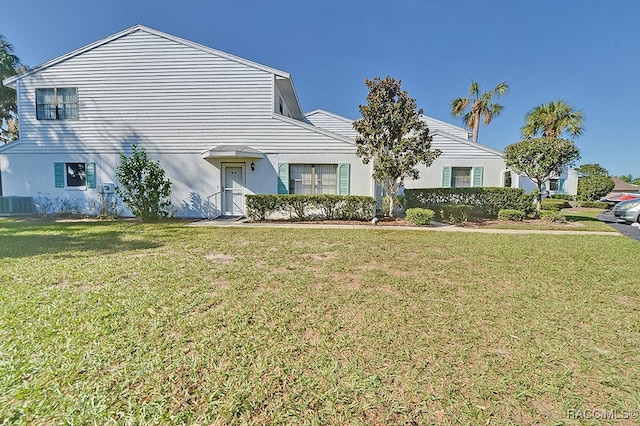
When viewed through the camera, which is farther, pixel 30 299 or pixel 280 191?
pixel 280 191

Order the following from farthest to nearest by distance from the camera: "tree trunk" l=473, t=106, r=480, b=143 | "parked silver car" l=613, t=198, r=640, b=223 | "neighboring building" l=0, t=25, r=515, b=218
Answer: "tree trunk" l=473, t=106, r=480, b=143
"neighboring building" l=0, t=25, r=515, b=218
"parked silver car" l=613, t=198, r=640, b=223

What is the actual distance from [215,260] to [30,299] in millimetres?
2548

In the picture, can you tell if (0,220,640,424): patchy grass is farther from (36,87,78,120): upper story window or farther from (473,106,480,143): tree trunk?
(473,106,480,143): tree trunk

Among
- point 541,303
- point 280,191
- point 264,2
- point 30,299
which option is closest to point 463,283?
point 541,303

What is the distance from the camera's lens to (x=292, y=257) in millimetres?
Answer: 5699

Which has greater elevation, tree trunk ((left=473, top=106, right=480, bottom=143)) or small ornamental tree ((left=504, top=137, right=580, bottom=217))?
tree trunk ((left=473, top=106, right=480, bottom=143))

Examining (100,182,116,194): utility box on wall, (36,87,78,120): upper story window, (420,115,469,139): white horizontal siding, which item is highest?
(420,115,469,139): white horizontal siding

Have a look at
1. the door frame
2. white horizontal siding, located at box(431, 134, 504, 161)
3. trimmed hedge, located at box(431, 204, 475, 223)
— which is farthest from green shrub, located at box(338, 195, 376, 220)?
white horizontal siding, located at box(431, 134, 504, 161)

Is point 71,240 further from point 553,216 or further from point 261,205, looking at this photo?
point 553,216

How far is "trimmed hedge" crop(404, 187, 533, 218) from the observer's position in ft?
39.5

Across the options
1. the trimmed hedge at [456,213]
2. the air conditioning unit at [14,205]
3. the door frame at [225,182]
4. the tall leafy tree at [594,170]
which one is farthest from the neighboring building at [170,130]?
the tall leafy tree at [594,170]

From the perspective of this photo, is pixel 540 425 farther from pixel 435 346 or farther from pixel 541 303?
pixel 541 303

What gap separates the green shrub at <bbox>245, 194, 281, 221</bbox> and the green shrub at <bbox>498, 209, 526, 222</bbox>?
965cm

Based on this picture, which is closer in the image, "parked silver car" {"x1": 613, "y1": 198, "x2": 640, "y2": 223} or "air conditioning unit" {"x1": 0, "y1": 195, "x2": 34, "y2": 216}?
"parked silver car" {"x1": 613, "y1": 198, "x2": 640, "y2": 223}
